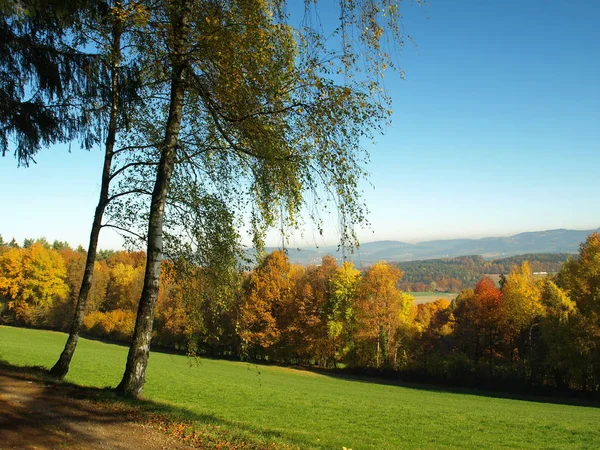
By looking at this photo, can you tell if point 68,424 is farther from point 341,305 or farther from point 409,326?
point 409,326

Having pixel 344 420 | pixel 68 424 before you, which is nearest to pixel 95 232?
pixel 68 424

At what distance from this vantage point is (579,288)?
32750mm

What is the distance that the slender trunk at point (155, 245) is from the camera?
303 inches

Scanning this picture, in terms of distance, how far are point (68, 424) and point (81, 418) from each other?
0.34 metres

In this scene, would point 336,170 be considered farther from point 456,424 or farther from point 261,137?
point 456,424

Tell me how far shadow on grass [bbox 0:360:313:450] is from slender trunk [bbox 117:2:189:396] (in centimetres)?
45

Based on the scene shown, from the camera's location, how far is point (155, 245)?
7906 mm

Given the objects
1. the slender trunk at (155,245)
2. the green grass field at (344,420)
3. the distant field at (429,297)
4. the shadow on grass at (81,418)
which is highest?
the slender trunk at (155,245)

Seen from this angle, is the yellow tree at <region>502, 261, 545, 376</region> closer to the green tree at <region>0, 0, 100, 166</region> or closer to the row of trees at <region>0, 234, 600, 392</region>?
→ the row of trees at <region>0, 234, 600, 392</region>

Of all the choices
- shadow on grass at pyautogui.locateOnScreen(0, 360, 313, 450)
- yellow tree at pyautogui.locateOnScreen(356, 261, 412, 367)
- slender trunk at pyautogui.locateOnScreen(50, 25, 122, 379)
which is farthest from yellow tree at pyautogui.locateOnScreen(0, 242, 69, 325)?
shadow on grass at pyautogui.locateOnScreen(0, 360, 313, 450)

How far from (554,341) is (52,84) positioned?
36636 millimetres

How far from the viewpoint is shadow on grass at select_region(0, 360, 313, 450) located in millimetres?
5621

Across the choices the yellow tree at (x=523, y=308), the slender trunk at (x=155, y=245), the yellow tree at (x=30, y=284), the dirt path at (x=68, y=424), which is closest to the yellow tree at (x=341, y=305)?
the yellow tree at (x=523, y=308)

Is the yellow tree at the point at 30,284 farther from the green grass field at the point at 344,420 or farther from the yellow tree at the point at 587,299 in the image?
the yellow tree at the point at 587,299
